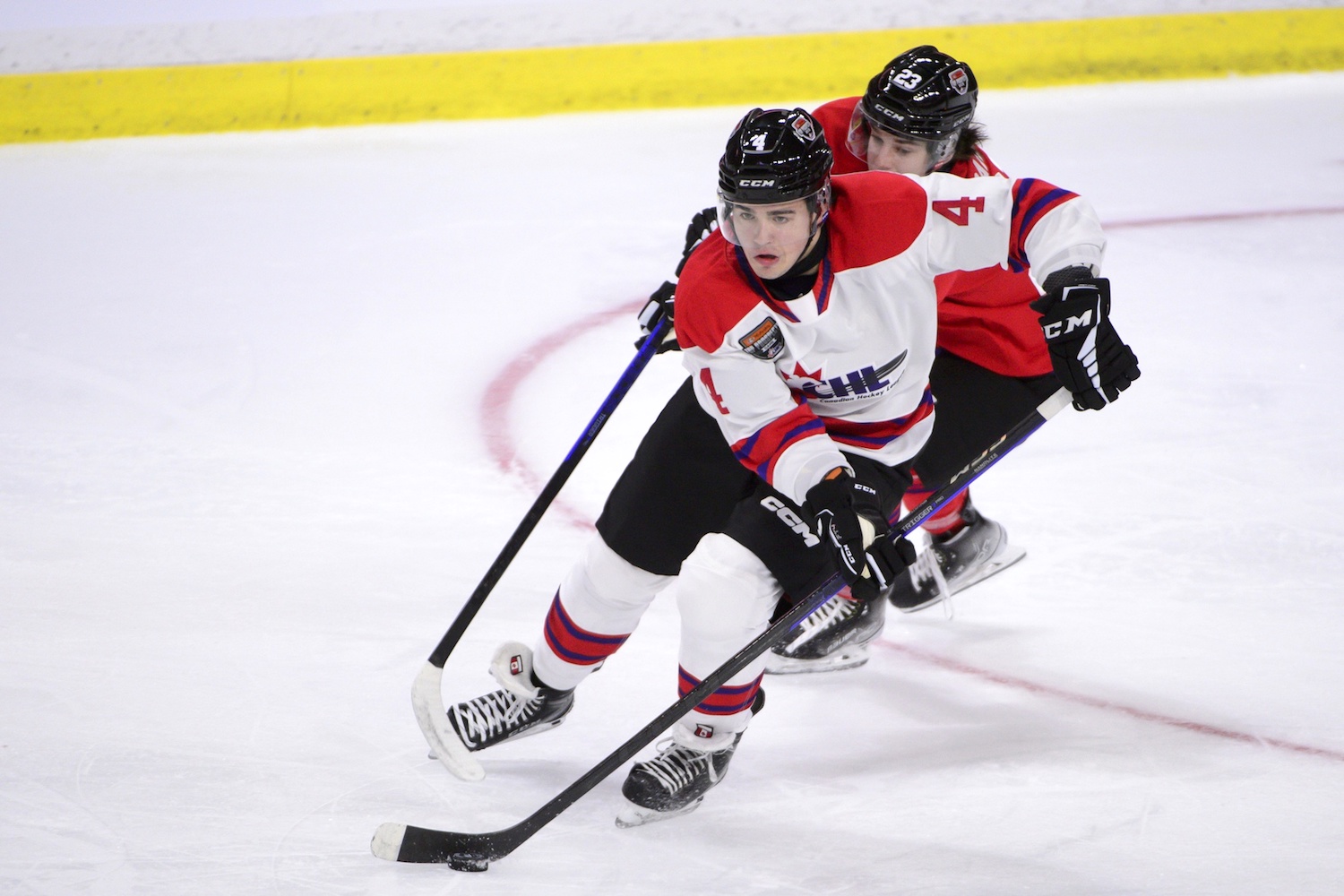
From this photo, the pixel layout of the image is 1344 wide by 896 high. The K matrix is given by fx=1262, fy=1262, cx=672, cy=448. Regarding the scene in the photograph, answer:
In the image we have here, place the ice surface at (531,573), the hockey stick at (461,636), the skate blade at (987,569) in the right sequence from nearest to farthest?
the ice surface at (531,573), the hockey stick at (461,636), the skate blade at (987,569)

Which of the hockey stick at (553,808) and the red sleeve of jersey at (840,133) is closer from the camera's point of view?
the hockey stick at (553,808)

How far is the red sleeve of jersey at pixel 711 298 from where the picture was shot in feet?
5.60

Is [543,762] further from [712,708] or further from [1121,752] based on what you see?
[1121,752]

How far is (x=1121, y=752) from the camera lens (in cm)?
194

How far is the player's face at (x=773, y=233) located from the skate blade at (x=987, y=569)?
96cm

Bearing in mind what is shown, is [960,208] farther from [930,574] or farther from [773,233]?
[930,574]

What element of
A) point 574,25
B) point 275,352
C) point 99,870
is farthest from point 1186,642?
point 574,25

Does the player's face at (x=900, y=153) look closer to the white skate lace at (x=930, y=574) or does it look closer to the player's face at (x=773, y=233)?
the player's face at (x=773, y=233)

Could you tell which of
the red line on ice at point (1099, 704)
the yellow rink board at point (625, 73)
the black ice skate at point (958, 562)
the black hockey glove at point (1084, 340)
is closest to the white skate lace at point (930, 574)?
the black ice skate at point (958, 562)

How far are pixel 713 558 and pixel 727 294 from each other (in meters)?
0.36

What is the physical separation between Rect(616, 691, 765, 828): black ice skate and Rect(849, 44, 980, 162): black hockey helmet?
1.03 m

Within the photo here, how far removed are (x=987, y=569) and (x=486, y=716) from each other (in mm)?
1032

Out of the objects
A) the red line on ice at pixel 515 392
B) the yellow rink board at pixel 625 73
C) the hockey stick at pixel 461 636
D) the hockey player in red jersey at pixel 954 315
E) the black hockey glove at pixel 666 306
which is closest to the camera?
the hockey stick at pixel 461 636

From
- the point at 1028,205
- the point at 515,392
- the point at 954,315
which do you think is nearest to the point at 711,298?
the point at 1028,205
